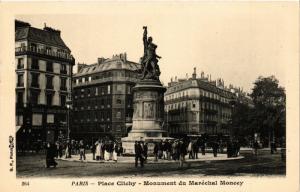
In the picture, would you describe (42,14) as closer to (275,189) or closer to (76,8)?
(76,8)

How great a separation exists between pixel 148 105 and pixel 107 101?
42515mm

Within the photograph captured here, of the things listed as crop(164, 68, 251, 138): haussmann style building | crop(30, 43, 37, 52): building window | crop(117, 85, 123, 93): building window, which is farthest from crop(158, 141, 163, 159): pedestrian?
crop(164, 68, 251, 138): haussmann style building

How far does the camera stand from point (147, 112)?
29.6 m

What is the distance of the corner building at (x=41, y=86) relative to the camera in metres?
44.5

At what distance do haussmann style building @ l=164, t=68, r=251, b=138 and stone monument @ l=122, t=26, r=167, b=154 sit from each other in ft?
151

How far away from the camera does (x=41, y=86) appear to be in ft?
158

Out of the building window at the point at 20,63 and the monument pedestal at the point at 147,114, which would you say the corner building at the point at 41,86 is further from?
the monument pedestal at the point at 147,114

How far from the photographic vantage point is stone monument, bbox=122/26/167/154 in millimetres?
29266

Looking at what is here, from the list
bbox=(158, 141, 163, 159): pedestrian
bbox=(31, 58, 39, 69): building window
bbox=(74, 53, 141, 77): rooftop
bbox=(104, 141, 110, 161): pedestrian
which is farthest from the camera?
bbox=(74, 53, 141, 77): rooftop

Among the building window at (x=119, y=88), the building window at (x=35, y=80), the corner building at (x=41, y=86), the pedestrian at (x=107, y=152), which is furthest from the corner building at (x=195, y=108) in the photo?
the pedestrian at (x=107, y=152)

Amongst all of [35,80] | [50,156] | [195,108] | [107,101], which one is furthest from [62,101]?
[195,108]

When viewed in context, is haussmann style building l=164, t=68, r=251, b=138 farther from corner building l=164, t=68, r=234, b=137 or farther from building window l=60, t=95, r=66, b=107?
building window l=60, t=95, r=66, b=107

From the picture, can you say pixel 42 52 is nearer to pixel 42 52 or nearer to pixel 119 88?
pixel 42 52

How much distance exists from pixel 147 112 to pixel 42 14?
11332 mm
